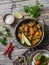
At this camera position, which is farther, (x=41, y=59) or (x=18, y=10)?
(x=18, y=10)

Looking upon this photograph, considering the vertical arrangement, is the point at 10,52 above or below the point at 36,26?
below

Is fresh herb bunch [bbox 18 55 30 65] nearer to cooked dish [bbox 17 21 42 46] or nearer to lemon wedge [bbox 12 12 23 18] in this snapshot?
cooked dish [bbox 17 21 42 46]

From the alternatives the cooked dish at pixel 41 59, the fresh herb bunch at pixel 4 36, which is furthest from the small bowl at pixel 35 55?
the fresh herb bunch at pixel 4 36

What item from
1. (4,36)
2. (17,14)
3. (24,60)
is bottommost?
(24,60)

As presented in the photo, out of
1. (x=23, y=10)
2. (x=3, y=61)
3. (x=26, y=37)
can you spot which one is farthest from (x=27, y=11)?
(x=3, y=61)

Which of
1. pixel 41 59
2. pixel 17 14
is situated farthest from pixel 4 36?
pixel 41 59

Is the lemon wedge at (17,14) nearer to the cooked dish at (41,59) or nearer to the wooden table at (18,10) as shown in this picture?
the wooden table at (18,10)

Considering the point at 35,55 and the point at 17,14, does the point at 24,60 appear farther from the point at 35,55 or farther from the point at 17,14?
the point at 17,14

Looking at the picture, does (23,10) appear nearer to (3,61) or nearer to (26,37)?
(26,37)
